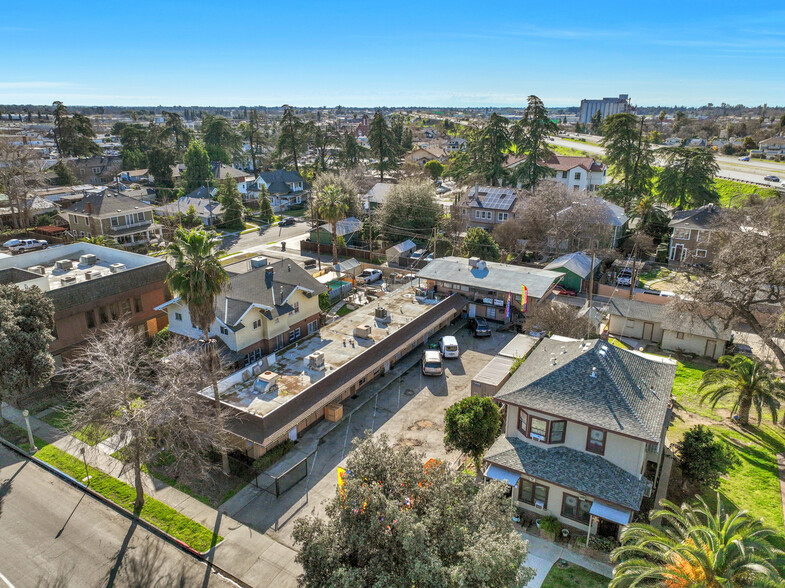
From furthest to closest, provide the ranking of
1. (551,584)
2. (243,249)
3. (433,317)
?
1. (243,249)
2. (433,317)
3. (551,584)

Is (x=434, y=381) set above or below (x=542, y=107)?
below

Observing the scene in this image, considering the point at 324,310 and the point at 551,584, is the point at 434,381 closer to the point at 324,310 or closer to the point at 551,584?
the point at 324,310

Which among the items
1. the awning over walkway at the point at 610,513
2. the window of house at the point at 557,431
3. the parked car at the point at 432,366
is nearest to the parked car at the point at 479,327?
the parked car at the point at 432,366

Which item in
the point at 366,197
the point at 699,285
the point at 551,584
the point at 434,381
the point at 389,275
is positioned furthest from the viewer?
the point at 366,197

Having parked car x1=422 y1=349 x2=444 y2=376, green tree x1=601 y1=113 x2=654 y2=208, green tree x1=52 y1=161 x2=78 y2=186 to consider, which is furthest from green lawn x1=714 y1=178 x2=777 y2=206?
green tree x1=52 y1=161 x2=78 y2=186

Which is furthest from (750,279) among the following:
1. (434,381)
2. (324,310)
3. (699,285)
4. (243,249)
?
(243,249)

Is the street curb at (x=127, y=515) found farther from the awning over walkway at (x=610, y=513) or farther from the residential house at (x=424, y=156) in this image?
the residential house at (x=424, y=156)
